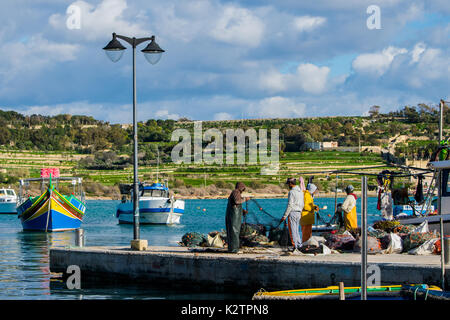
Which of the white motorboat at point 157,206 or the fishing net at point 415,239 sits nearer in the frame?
the fishing net at point 415,239

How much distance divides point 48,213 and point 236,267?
31.5m

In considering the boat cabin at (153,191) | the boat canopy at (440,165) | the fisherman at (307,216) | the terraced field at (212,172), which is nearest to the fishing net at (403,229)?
the fisherman at (307,216)

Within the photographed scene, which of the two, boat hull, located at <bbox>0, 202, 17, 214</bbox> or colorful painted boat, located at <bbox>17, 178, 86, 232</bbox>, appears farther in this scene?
boat hull, located at <bbox>0, 202, 17, 214</bbox>

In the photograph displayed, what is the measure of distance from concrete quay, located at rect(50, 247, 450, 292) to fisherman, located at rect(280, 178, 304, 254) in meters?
0.49

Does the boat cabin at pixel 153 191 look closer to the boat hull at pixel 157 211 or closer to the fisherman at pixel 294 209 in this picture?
the boat hull at pixel 157 211

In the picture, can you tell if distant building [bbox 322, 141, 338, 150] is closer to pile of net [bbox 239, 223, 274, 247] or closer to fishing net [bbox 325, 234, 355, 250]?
pile of net [bbox 239, 223, 274, 247]

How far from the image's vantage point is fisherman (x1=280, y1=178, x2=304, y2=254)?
59.1 ft

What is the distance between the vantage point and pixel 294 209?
713 inches

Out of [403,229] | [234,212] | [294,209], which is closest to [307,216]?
[294,209]

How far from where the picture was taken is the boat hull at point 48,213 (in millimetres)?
46969

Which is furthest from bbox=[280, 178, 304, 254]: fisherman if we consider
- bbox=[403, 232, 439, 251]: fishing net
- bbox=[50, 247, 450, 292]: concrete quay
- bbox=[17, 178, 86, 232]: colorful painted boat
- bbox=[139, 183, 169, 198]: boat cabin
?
bbox=[139, 183, 169, 198]: boat cabin

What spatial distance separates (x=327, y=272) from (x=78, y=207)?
3524 centimetres

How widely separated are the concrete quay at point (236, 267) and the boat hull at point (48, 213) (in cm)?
2668
